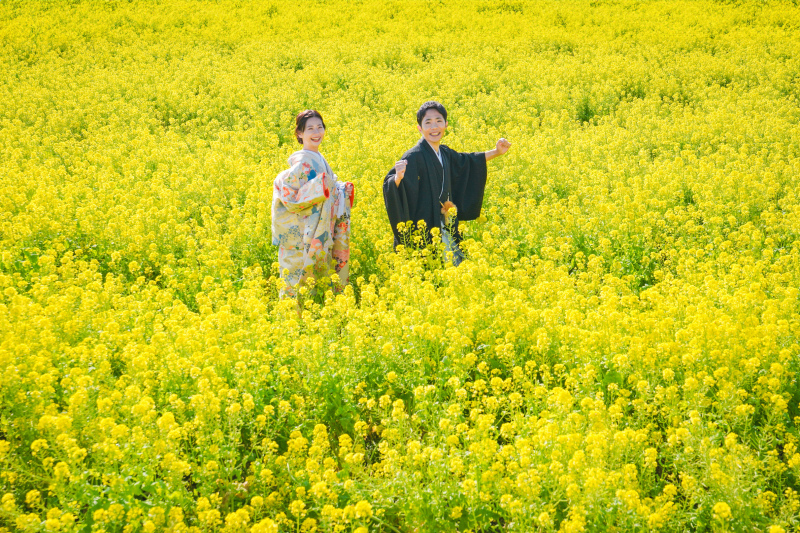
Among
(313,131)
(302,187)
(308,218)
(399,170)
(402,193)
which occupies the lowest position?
(308,218)

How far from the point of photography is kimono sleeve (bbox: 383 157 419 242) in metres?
6.34

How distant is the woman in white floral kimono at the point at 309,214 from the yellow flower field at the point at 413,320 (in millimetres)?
419

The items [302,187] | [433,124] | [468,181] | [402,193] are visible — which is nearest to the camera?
[302,187]

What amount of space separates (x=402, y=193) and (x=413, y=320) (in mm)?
2057

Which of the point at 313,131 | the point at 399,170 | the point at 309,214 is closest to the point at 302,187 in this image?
the point at 309,214

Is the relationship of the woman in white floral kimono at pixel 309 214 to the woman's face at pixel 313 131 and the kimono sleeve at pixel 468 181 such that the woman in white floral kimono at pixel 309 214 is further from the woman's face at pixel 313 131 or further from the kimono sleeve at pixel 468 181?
the kimono sleeve at pixel 468 181

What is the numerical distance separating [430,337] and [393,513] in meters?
1.37

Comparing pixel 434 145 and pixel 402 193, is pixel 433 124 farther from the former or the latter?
pixel 402 193

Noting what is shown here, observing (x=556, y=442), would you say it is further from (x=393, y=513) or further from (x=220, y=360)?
(x=220, y=360)

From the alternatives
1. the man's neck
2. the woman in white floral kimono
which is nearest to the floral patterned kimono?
the woman in white floral kimono

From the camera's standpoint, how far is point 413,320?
4.72 metres

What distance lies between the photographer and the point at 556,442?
3377 mm

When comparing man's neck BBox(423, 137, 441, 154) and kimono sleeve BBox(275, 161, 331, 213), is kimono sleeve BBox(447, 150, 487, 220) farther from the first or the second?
kimono sleeve BBox(275, 161, 331, 213)

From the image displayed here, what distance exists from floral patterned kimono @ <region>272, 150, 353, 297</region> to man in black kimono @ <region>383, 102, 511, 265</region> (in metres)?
0.58
